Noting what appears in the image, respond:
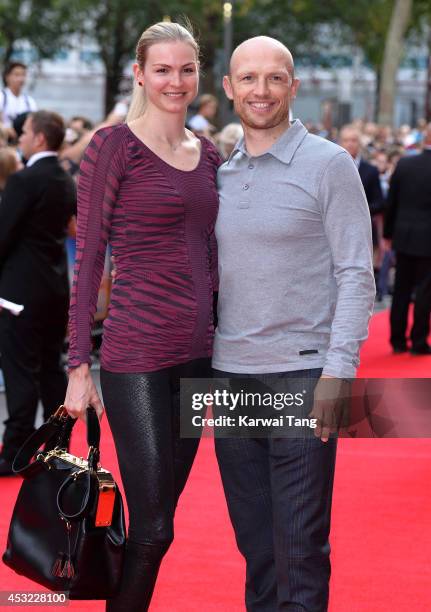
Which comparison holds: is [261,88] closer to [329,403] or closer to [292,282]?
[292,282]

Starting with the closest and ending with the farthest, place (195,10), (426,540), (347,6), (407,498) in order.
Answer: (426,540)
(407,498)
(195,10)
(347,6)

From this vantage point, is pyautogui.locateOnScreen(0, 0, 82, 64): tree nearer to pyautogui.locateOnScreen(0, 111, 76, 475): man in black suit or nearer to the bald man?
pyautogui.locateOnScreen(0, 111, 76, 475): man in black suit

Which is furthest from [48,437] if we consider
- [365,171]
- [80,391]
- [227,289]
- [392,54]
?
[392,54]

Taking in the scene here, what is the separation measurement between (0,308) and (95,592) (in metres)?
3.33

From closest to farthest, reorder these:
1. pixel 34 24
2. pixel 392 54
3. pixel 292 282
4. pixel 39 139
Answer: pixel 292 282, pixel 39 139, pixel 34 24, pixel 392 54

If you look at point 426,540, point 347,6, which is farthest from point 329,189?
point 347,6

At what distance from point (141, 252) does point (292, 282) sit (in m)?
0.45

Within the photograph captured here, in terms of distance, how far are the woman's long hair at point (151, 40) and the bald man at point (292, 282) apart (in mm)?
178

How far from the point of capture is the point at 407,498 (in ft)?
21.5

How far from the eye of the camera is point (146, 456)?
382 cm

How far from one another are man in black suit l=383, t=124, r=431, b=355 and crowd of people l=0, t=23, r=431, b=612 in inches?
326

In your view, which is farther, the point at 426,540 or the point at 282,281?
the point at 426,540

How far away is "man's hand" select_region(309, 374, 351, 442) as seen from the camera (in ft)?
12.0

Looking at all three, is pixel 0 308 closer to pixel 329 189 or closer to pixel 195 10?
pixel 329 189
